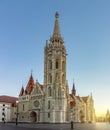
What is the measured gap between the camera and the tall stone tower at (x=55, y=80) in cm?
10012

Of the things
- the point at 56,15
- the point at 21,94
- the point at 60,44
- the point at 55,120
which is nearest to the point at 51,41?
the point at 60,44

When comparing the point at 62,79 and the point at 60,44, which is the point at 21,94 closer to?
the point at 62,79

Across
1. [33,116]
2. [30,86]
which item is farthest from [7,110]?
[33,116]

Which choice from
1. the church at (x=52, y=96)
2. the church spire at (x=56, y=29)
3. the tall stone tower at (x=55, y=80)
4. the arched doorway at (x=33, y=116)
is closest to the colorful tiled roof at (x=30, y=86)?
the church at (x=52, y=96)

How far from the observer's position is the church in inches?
3974

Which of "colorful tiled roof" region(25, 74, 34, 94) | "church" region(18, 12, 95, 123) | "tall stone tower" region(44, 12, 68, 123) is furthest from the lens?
"colorful tiled roof" region(25, 74, 34, 94)

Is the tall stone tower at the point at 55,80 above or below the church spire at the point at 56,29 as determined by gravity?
below

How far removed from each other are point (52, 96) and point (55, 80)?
24.5 ft

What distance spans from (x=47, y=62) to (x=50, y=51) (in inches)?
211

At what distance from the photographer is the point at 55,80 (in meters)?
106

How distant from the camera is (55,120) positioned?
324 ft

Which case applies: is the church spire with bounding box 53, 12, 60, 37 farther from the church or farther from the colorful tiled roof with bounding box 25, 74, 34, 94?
the colorful tiled roof with bounding box 25, 74, 34, 94

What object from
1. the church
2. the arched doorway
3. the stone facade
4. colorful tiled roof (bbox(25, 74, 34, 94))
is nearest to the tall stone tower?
the church

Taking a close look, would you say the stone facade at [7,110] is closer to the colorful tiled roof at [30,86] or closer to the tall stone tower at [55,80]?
the colorful tiled roof at [30,86]
